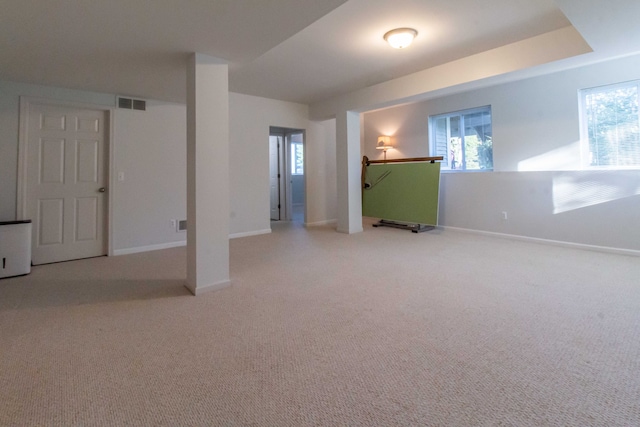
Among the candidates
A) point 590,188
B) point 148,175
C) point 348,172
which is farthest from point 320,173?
point 590,188

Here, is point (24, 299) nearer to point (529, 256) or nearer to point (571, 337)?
point (571, 337)

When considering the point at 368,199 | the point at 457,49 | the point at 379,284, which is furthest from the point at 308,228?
the point at 457,49

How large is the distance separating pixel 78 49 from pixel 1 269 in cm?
236

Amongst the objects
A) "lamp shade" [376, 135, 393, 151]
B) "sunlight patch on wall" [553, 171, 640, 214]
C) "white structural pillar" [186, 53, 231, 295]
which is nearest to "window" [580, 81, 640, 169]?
"sunlight patch on wall" [553, 171, 640, 214]

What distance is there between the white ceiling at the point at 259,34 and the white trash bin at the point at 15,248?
5.27 ft

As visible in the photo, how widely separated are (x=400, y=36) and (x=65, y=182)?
4.31 metres

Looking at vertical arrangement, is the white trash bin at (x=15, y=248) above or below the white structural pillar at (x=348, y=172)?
below

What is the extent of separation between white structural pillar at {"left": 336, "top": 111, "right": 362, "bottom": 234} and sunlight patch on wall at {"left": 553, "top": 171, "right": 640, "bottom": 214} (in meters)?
2.90

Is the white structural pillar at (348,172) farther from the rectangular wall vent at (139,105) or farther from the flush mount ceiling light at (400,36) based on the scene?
the rectangular wall vent at (139,105)

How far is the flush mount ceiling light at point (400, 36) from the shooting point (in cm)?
293

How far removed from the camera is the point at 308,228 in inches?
237

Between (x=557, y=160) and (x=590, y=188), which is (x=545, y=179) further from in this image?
(x=590, y=188)

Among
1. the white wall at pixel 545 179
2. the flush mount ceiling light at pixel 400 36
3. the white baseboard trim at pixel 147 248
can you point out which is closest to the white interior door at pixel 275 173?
the white baseboard trim at pixel 147 248

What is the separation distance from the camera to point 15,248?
3.16 meters
